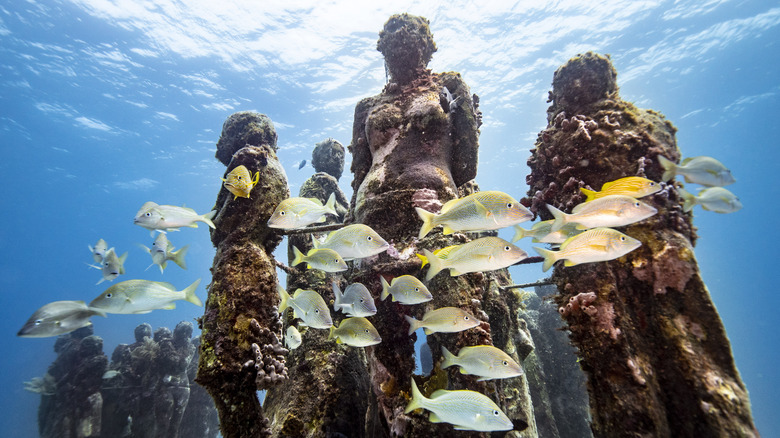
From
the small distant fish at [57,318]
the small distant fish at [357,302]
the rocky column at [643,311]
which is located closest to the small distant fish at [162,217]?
the small distant fish at [57,318]

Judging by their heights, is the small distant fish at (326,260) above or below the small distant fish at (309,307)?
above

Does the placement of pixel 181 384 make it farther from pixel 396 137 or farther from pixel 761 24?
pixel 761 24

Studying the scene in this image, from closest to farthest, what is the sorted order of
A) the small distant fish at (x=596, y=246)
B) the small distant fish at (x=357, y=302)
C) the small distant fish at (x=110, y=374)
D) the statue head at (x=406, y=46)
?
the small distant fish at (x=596, y=246) < the small distant fish at (x=357, y=302) < the statue head at (x=406, y=46) < the small distant fish at (x=110, y=374)

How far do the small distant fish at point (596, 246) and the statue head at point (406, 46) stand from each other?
16.2ft

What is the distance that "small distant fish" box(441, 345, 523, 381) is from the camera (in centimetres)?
280

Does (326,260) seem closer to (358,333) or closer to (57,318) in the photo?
(358,333)

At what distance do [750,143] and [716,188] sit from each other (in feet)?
244

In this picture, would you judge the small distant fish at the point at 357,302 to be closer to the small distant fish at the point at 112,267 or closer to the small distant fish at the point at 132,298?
the small distant fish at the point at 132,298

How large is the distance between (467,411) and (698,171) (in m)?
3.96

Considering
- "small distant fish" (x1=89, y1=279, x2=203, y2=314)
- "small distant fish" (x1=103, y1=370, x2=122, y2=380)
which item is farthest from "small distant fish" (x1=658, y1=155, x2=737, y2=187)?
"small distant fish" (x1=103, y1=370, x2=122, y2=380)

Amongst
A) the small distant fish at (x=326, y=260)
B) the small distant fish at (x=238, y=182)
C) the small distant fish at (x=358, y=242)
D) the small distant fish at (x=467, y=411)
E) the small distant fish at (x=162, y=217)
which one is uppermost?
the small distant fish at (x=238, y=182)

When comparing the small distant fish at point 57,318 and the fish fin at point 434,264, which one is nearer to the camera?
the fish fin at point 434,264

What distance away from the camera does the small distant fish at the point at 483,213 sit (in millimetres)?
2559

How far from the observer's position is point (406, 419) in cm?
314
